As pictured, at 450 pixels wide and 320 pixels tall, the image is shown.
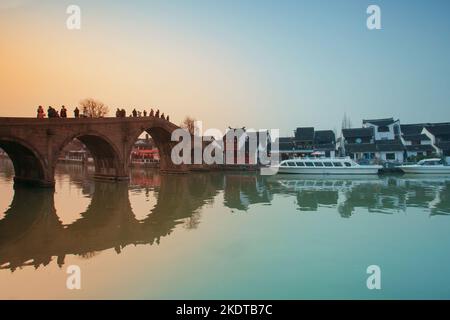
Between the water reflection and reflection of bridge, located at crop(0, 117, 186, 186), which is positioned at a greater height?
reflection of bridge, located at crop(0, 117, 186, 186)

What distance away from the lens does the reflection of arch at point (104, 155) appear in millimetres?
29642

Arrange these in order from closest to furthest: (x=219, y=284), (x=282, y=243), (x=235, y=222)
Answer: (x=219, y=284), (x=282, y=243), (x=235, y=222)

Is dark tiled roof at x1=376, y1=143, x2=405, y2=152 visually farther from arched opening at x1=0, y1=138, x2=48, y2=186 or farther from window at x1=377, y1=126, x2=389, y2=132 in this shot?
arched opening at x1=0, y1=138, x2=48, y2=186

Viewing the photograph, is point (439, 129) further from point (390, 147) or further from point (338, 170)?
point (338, 170)

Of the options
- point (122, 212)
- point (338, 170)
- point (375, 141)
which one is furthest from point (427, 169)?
point (122, 212)

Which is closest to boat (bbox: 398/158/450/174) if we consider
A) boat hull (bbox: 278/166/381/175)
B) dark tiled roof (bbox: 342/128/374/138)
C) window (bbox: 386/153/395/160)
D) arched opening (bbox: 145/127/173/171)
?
boat hull (bbox: 278/166/381/175)

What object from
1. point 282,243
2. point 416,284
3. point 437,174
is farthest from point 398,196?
point 437,174

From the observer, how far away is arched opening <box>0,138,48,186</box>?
78.2 ft

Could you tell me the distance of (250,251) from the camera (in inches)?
402

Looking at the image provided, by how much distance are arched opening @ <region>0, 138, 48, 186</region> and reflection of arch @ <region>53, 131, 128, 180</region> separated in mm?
4329

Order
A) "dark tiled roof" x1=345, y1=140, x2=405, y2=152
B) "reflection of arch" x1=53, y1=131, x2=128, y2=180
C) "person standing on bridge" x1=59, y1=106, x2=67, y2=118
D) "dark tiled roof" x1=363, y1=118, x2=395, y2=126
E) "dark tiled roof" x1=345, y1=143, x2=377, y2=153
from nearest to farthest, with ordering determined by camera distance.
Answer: "person standing on bridge" x1=59, y1=106, x2=67, y2=118 → "reflection of arch" x1=53, y1=131, x2=128, y2=180 → "dark tiled roof" x1=345, y1=140, x2=405, y2=152 → "dark tiled roof" x1=345, y1=143, x2=377, y2=153 → "dark tiled roof" x1=363, y1=118, x2=395, y2=126

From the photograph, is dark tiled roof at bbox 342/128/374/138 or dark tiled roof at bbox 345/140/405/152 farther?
dark tiled roof at bbox 342/128/374/138

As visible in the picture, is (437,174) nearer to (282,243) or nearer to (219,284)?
(282,243)
